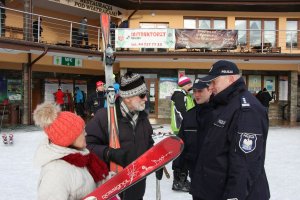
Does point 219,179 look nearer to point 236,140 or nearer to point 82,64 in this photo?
point 236,140

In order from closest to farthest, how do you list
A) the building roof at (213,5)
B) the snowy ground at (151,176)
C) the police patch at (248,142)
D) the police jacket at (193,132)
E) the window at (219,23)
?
the police patch at (248,142)
the police jacket at (193,132)
the snowy ground at (151,176)
the building roof at (213,5)
the window at (219,23)

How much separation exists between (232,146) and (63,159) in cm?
109

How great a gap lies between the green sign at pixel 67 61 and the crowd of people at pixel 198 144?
13833 millimetres

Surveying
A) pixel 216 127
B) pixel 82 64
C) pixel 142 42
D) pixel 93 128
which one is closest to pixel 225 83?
pixel 216 127

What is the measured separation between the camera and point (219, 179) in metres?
2.40

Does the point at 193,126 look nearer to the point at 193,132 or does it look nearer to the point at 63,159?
the point at 193,132

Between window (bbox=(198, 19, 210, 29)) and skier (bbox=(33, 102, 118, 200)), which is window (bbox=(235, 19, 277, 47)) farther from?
skier (bbox=(33, 102, 118, 200))

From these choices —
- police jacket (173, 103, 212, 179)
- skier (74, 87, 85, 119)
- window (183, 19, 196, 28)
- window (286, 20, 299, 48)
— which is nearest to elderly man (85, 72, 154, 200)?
police jacket (173, 103, 212, 179)

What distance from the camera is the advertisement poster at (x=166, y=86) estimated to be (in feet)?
60.4

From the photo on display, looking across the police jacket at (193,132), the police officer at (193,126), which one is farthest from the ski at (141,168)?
the police officer at (193,126)

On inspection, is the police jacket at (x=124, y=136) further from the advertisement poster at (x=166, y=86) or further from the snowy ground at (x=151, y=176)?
the advertisement poster at (x=166, y=86)

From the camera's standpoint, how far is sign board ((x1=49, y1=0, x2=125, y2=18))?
16911 millimetres

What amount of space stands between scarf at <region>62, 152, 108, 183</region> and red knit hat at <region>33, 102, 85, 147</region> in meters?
0.09

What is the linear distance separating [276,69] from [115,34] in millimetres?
8602
